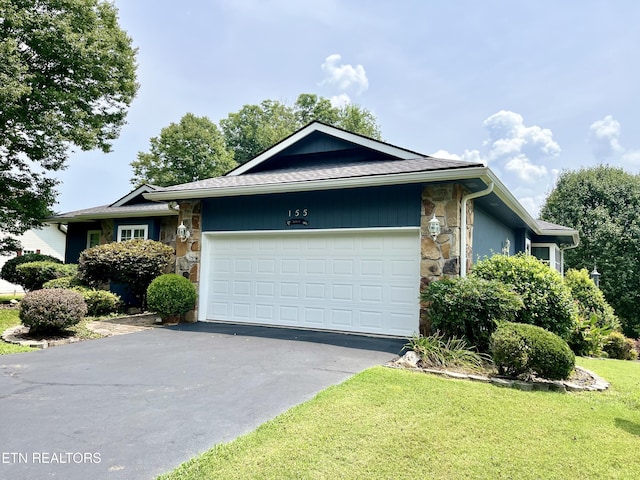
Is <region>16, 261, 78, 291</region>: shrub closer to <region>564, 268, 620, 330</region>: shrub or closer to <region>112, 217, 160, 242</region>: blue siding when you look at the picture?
<region>112, 217, 160, 242</region>: blue siding

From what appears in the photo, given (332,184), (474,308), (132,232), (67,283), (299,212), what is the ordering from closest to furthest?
(474,308)
(332,184)
(299,212)
(67,283)
(132,232)

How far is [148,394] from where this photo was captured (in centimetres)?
399

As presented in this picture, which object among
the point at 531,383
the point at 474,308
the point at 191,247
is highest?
the point at 191,247

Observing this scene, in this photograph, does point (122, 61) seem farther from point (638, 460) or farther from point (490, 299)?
point (638, 460)

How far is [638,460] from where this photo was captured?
2.78 metres

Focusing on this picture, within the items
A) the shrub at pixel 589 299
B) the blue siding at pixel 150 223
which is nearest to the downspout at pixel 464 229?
the shrub at pixel 589 299

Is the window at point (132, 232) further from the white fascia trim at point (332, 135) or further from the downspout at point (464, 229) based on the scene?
the downspout at point (464, 229)

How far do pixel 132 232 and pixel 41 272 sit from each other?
3057 mm

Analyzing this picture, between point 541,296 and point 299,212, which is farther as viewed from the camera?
point 299,212

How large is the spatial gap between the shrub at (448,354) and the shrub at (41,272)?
11.0m

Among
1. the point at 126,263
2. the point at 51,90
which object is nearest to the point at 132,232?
the point at 126,263

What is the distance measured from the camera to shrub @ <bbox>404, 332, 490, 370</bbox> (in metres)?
5.36

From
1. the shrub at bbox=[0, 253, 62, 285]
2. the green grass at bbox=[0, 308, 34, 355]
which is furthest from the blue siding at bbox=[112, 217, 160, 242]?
the shrub at bbox=[0, 253, 62, 285]

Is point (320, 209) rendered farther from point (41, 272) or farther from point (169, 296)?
point (41, 272)
